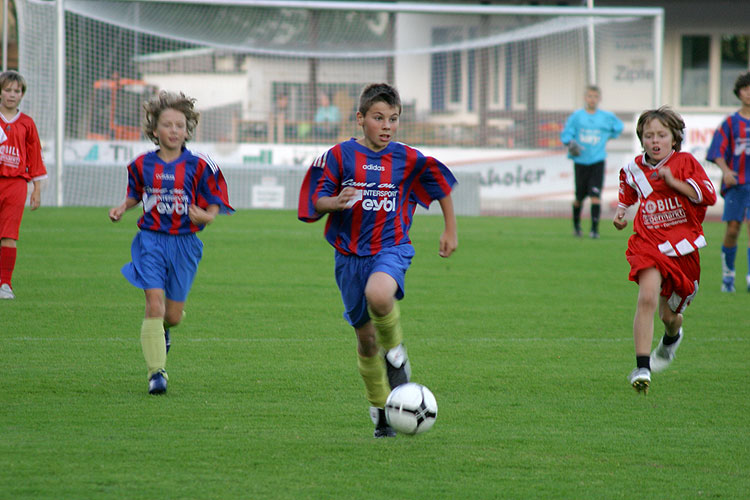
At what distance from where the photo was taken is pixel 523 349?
6.60 m

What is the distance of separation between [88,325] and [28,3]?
12.6 meters

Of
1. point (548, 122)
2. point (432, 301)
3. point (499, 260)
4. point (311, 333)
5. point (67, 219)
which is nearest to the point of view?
point (311, 333)

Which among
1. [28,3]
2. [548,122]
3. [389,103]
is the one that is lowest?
[389,103]

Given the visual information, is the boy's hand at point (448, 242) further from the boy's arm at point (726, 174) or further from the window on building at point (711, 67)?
the window on building at point (711, 67)

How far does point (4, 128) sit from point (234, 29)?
14.0m

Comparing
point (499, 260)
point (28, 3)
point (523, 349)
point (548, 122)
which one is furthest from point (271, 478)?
point (548, 122)

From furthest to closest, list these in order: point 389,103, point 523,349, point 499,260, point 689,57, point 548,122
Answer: point 689,57, point 548,122, point 499,260, point 523,349, point 389,103

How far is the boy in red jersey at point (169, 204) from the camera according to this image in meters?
5.27

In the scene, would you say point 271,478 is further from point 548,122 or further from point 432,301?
point 548,122

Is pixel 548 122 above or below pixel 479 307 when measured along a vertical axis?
above

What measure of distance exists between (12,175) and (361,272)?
485 cm

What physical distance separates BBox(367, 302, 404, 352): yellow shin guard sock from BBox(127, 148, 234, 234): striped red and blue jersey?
1465mm

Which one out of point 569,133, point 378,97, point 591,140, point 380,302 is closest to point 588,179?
point 591,140

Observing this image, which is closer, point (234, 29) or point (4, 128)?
point (4, 128)
